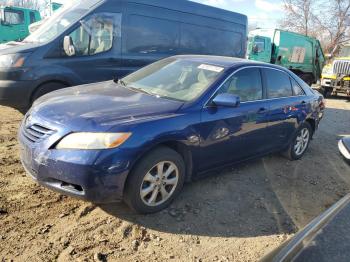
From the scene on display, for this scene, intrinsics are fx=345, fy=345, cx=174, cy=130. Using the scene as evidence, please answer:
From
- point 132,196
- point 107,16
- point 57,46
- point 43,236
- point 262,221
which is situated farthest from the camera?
point 107,16

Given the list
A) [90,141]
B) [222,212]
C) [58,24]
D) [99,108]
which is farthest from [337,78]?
[90,141]

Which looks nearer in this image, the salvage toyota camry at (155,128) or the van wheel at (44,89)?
the salvage toyota camry at (155,128)

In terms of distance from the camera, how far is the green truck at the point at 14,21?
14416 millimetres

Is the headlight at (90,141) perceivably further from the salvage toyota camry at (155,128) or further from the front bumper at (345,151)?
the front bumper at (345,151)

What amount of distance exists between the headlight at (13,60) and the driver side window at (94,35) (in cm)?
93

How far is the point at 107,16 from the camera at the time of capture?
20.4 ft

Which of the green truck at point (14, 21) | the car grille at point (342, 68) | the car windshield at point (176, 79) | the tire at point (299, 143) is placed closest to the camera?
the car windshield at point (176, 79)

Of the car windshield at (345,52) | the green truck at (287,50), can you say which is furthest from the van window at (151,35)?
the car windshield at (345,52)

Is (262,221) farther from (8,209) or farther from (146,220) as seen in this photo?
(8,209)

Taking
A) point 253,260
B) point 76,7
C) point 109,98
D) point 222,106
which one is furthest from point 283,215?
point 76,7

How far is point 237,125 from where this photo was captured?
4090 mm

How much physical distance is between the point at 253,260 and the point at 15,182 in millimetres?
2652

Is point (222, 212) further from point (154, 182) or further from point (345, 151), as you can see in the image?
point (345, 151)

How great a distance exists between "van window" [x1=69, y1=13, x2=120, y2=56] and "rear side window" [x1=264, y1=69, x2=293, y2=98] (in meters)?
3.05
